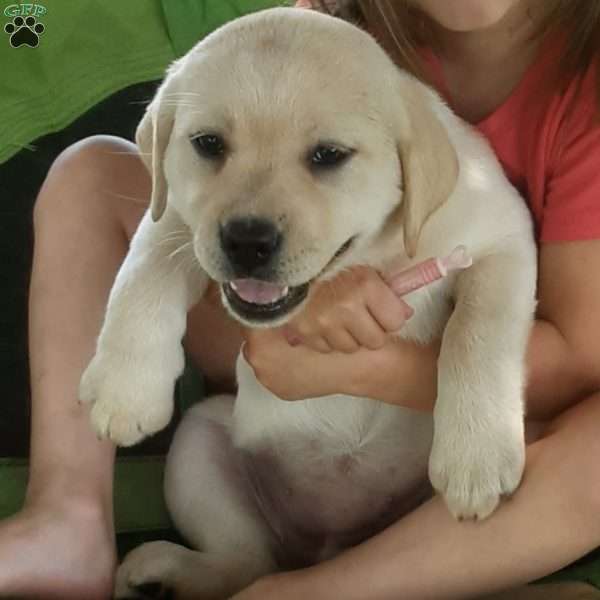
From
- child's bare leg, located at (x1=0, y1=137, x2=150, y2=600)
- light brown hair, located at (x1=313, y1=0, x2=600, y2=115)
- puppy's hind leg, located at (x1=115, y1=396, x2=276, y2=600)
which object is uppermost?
light brown hair, located at (x1=313, y1=0, x2=600, y2=115)

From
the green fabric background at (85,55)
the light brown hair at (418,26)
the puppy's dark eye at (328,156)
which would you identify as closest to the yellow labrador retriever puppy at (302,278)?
the puppy's dark eye at (328,156)

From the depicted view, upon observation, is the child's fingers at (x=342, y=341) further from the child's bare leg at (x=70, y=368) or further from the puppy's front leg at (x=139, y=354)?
the child's bare leg at (x=70, y=368)

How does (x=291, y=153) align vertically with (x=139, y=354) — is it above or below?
above

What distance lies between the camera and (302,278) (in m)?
1.09

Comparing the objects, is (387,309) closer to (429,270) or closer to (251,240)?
(429,270)

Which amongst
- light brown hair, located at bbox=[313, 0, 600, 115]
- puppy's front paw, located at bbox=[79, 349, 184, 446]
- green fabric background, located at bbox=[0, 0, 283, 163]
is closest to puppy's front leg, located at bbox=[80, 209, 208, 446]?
puppy's front paw, located at bbox=[79, 349, 184, 446]

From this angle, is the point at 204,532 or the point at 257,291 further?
the point at 204,532

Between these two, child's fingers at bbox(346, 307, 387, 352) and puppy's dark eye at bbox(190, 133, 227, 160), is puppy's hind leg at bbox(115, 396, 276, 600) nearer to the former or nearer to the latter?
child's fingers at bbox(346, 307, 387, 352)

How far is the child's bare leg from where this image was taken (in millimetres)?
1355

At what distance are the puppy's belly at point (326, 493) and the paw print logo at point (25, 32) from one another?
2.92ft

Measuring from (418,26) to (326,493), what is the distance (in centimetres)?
70

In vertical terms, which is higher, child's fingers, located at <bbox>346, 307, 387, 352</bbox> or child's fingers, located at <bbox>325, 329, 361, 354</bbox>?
child's fingers, located at <bbox>346, 307, 387, 352</bbox>

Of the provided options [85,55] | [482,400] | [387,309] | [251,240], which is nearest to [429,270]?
[387,309]

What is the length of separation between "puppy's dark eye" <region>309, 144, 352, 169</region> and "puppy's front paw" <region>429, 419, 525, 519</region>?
0.32 meters
